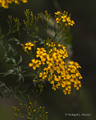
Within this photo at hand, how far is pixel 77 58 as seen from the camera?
24.9 ft

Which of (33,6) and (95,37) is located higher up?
(33,6)

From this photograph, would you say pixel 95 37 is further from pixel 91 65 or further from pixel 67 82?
pixel 67 82

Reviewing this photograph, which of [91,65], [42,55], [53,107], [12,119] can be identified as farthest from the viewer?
[91,65]

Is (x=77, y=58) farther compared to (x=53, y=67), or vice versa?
(x=77, y=58)

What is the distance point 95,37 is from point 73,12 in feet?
4.40

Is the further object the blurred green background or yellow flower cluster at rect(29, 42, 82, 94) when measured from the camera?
the blurred green background

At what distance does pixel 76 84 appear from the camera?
10.8 ft

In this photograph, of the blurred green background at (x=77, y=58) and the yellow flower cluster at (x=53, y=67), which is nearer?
the yellow flower cluster at (x=53, y=67)

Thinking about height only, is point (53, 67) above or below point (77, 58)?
below

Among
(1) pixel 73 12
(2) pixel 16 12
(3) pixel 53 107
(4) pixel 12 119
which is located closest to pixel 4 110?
(4) pixel 12 119

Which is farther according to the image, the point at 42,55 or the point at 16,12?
the point at 16,12

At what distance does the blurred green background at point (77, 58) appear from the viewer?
5.81m

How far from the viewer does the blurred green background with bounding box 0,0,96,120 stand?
229 inches

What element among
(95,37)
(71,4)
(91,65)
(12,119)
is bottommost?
(12,119)
